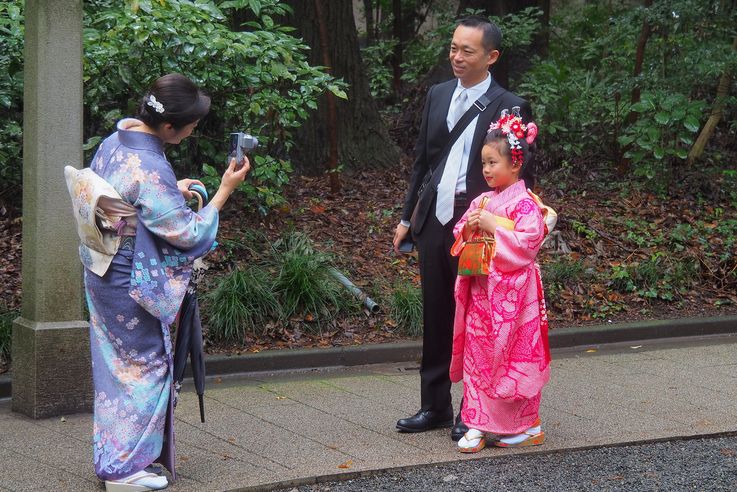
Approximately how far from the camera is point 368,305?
786 cm

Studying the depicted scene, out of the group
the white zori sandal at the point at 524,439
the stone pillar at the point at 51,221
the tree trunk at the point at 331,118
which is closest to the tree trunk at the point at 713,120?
the tree trunk at the point at 331,118

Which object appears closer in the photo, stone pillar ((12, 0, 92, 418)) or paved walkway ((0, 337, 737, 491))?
paved walkway ((0, 337, 737, 491))

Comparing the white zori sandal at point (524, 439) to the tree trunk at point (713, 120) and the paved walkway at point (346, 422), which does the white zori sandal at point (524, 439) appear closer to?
the paved walkway at point (346, 422)

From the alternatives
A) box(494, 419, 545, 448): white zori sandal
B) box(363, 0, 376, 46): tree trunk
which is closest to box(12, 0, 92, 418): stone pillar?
box(494, 419, 545, 448): white zori sandal

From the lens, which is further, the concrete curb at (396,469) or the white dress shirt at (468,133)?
the white dress shirt at (468,133)

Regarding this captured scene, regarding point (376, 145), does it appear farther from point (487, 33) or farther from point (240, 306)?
point (487, 33)

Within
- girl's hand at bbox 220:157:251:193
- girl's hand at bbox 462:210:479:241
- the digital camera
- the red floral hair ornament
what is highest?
the red floral hair ornament

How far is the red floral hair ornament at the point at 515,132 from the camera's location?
5.08 m

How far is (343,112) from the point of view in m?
11.0

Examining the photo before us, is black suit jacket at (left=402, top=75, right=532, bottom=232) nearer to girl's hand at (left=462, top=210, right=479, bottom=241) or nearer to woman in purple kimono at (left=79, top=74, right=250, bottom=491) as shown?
girl's hand at (left=462, top=210, right=479, bottom=241)

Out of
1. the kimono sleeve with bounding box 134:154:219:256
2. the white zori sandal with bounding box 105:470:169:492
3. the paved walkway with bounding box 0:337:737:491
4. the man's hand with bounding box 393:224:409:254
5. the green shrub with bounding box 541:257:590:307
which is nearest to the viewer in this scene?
the kimono sleeve with bounding box 134:154:219:256

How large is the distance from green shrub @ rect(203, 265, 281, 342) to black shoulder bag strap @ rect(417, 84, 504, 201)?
2.25 metres

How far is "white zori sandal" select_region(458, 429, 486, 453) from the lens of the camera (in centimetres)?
522

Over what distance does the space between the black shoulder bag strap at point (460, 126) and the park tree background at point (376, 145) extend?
2.20m
